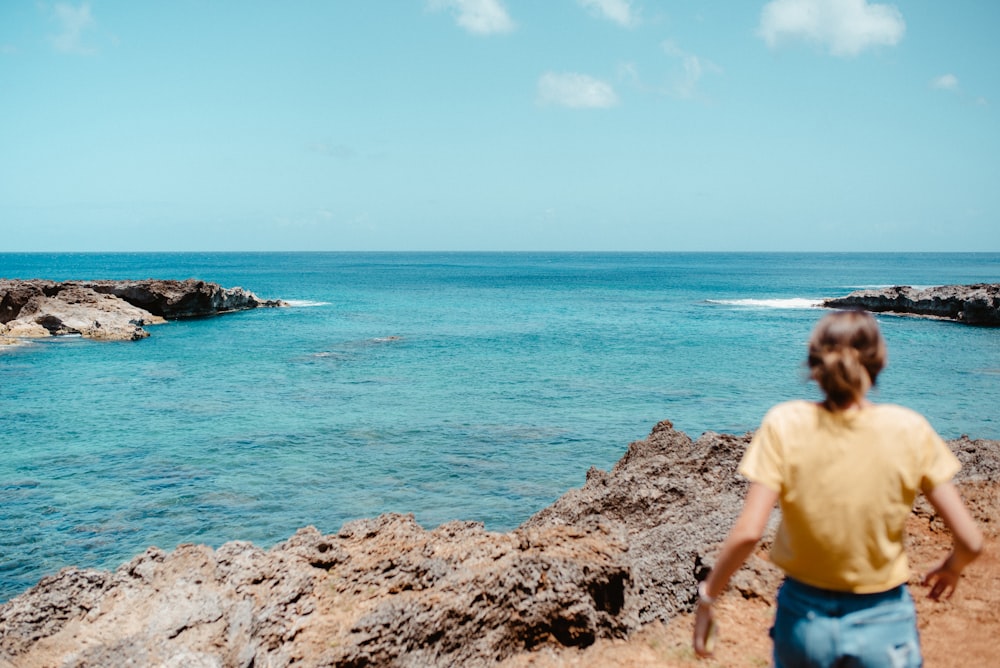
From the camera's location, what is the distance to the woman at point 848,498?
Answer: 303 cm

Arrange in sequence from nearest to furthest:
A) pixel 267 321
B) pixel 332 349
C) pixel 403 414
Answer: pixel 403 414 < pixel 332 349 < pixel 267 321

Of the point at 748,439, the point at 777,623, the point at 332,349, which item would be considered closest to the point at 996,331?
the point at 332,349

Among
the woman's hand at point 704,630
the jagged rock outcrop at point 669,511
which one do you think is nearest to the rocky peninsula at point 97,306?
the jagged rock outcrop at point 669,511

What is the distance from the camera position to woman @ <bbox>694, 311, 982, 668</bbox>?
3025 mm

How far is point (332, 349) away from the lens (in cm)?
4103

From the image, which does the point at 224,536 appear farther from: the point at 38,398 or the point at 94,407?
the point at 38,398

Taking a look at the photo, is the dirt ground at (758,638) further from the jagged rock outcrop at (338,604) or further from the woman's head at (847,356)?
the woman's head at (847,356)

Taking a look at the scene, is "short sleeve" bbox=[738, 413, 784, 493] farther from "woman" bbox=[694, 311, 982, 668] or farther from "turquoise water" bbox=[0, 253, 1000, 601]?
"turquoise water" bbox=[0, 253, 1000, 601]

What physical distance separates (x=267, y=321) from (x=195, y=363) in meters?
20.1

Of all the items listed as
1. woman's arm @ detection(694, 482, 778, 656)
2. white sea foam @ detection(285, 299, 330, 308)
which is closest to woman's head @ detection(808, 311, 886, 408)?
woman's arm @ detection(694, 482, 778, 656)

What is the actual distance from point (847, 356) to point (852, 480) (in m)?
0.51

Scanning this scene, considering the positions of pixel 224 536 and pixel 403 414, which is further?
pixel 403 414

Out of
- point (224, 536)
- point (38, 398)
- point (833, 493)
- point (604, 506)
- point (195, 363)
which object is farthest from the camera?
point (195, 363)

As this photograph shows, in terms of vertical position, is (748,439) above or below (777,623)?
below
